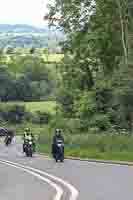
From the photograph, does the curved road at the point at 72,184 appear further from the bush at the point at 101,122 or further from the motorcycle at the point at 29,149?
the bush at the point at 101,122

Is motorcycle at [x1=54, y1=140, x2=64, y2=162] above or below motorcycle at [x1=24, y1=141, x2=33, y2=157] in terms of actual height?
above

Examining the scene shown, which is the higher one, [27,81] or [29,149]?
[29,149]

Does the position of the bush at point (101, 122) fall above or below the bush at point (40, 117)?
above

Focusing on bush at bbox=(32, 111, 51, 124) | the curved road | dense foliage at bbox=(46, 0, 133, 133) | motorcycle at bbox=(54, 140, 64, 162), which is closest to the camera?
the curved road

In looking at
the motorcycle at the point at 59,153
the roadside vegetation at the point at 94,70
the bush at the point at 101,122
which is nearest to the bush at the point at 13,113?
the roadside vegetation at the point at 94,70

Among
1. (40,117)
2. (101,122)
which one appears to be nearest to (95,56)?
(101,122)

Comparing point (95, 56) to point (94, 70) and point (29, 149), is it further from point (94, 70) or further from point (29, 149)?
point (29, 149)

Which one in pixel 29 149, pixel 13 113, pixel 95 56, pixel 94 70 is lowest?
pixel 13 113

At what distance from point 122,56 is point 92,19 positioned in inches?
185

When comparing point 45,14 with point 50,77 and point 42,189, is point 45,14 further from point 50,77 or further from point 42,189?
point 50,77

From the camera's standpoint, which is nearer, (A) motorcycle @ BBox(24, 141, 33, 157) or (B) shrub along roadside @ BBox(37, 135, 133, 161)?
(B) shrub along roadside @ BBox(37, 135, 133, 161)

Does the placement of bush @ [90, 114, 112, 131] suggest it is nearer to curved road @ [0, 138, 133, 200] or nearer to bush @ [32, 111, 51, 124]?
curved road @ [0, 138, 133, 200]

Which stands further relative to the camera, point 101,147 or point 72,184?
point 101,147

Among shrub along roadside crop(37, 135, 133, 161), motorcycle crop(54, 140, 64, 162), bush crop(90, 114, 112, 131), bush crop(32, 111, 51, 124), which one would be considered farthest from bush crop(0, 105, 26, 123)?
motorcycle crop(54, 140, 64, 162)
